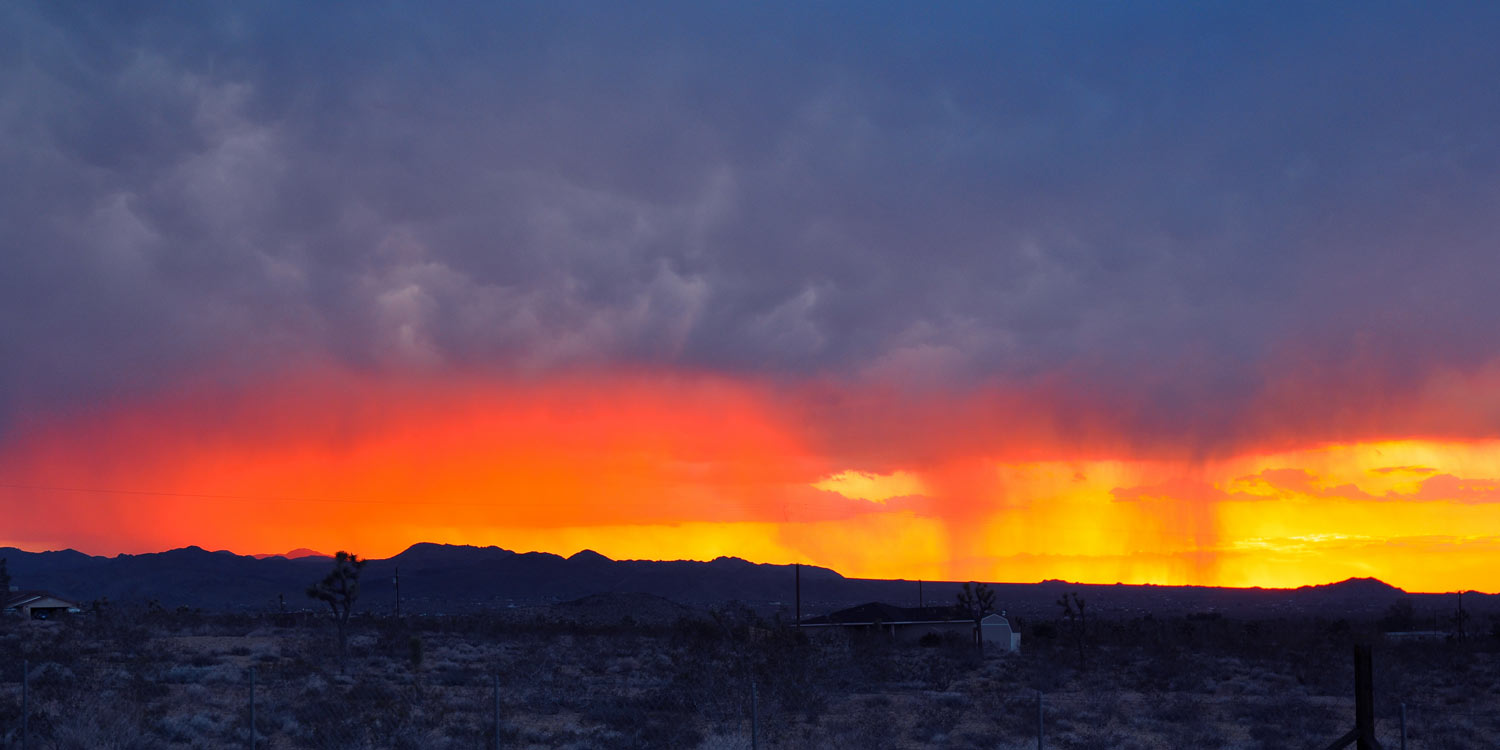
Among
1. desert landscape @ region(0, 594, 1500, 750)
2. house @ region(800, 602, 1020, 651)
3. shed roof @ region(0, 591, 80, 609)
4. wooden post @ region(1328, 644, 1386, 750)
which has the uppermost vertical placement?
wooden post @ region(1328, 644, 1386, 750)

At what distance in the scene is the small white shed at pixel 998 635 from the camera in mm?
67812

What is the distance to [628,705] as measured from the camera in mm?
32906

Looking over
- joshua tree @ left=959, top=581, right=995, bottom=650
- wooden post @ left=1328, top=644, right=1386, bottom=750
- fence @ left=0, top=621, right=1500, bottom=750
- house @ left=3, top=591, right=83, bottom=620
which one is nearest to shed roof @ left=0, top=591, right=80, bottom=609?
house @ left=3, top=591, right=83, bottom=620

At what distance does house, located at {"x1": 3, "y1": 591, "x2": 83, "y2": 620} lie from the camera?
296ft

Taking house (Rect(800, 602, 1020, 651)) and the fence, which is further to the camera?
house (Rect(800, 602, 1020, 651))

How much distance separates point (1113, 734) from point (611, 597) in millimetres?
148139

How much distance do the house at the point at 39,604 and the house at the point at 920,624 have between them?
206ft

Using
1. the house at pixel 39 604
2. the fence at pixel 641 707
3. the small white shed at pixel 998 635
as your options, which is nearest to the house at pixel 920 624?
the small white shed at pixel 998 635

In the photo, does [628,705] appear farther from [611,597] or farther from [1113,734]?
[611,597]

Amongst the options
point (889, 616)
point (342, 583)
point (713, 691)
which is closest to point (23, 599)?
point (342, 583)

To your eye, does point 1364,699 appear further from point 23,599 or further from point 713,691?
point 23,599

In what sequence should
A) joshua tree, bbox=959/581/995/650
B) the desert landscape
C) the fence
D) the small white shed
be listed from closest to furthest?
the fence, the desert landscape, the small white shed, joshua tree, bbox=959/581/995/650

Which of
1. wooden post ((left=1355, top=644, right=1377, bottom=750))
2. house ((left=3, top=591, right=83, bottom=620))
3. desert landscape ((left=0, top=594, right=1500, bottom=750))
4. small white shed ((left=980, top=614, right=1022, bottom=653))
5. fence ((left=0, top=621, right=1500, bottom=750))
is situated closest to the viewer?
wooden post ((left=1355, top=644, right=1377, bottom=750))

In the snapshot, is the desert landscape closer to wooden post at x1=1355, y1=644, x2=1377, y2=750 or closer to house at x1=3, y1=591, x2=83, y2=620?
wooden post at x1=1355, y1=644, x2=1377, y2=750
